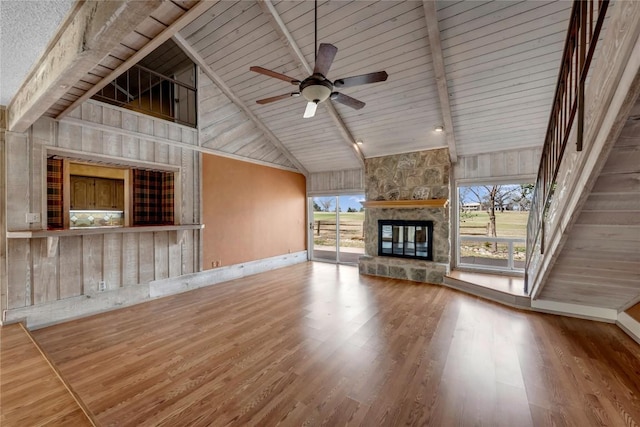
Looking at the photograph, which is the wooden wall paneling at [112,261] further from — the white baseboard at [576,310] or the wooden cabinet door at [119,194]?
the white baseboard at [576,310]

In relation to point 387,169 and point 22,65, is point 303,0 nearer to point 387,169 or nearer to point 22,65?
point 22,65

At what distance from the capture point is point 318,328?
3.30 meters

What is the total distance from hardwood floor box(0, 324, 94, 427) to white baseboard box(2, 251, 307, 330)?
0.68 m

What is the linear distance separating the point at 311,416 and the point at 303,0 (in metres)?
4.47

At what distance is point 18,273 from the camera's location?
3.27 meters

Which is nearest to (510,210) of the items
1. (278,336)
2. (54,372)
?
(278,336)

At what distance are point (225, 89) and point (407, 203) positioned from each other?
14.3ft

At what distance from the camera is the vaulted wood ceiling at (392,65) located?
3.17 meters

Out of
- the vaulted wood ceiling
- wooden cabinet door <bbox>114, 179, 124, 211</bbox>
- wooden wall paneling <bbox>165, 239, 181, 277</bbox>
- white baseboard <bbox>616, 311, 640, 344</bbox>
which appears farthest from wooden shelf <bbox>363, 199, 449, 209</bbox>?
wooden cabinet door <bbox>114, 179, 124, 211</bbox>

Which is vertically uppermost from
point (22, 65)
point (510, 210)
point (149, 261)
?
point (22, 65)

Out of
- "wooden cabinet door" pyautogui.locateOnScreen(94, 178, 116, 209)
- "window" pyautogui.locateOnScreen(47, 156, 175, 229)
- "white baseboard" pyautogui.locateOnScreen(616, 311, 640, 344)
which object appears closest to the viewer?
"white baseboard" pyautogui.locateOnScreen(616, 311, 640, 344)

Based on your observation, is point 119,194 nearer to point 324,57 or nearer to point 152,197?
point 152,197

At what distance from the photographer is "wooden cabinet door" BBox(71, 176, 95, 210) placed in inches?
216

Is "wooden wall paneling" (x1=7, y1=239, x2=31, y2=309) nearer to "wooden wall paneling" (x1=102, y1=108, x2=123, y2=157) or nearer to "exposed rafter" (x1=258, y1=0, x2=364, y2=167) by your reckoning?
"wooden wall paneling" (x1=102, y1=108, x2=123, y2=157)
